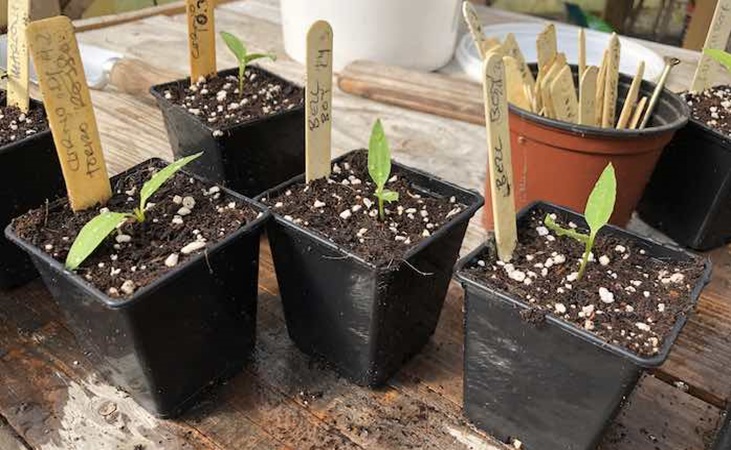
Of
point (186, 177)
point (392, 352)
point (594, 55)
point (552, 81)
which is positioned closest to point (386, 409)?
point (392, 352)

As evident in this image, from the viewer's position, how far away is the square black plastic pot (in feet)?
1.90

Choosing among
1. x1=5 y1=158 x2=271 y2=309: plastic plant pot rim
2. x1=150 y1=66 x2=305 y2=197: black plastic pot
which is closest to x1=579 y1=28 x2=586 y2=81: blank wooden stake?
x1=150 y1=66 x2=305 y2=197: black plastic pot

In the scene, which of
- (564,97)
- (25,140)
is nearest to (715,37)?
(564,97)

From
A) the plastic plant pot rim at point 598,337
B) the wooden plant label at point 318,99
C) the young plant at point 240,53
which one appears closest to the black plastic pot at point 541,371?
the plastic plant pot rim at point 598,337

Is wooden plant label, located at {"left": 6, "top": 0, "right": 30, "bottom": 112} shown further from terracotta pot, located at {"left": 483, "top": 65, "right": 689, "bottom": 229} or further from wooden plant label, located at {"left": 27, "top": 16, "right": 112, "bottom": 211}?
terracotta pot, located at {"left": 483, "top": 65, "right": 689, "bottom": 229}

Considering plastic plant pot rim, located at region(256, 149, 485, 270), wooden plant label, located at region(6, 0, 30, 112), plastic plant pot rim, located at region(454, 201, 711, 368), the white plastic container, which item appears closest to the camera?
plastic plant pot rim, located at region(454, 201, 711, 368)

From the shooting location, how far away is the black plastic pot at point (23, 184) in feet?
2.48

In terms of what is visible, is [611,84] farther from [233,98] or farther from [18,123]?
[18,123]

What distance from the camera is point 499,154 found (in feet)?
1.91

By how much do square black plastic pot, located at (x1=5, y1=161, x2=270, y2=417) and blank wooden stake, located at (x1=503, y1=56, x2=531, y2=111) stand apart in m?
0.39

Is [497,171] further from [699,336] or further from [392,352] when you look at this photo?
[699,336]

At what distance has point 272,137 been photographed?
876 millimetres

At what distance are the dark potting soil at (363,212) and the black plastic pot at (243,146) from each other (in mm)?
144

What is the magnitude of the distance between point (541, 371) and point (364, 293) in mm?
189
